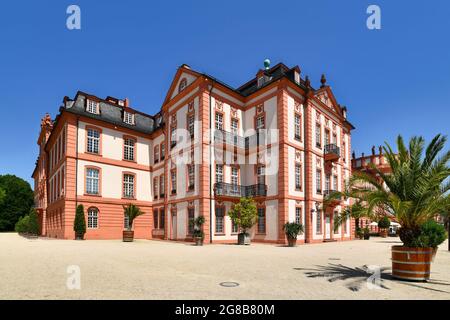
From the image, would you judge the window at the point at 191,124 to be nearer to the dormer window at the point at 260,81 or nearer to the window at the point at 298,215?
the dormer window at the point at 260,81

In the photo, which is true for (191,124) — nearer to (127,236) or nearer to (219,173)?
(219,173)

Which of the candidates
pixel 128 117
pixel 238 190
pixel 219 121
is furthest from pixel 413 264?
pixel 128 117

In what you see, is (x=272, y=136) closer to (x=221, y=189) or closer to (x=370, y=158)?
(x=221, y=189)

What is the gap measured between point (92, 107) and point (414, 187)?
28.8m

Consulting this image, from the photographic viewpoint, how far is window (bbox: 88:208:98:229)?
94.0 feet

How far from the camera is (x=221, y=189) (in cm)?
2469

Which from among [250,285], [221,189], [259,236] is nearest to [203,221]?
[221,189]

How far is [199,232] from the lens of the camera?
866 inches

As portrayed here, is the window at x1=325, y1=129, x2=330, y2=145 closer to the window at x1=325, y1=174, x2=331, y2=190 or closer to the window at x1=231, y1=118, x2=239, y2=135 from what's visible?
the window at x1=325, y1=174, x2=331, y2=190

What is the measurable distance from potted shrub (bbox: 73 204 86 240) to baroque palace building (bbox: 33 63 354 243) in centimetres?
77

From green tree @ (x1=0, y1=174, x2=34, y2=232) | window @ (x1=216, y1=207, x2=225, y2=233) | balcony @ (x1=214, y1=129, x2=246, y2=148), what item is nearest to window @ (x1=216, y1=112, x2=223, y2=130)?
balcony @ (x1=214, y1=129, x2=246, y2=148)

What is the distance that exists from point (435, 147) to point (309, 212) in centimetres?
1683

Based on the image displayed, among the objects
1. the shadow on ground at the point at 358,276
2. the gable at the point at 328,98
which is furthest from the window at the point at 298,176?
the shadow on ground at the point at 358,276

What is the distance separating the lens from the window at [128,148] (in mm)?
32219
